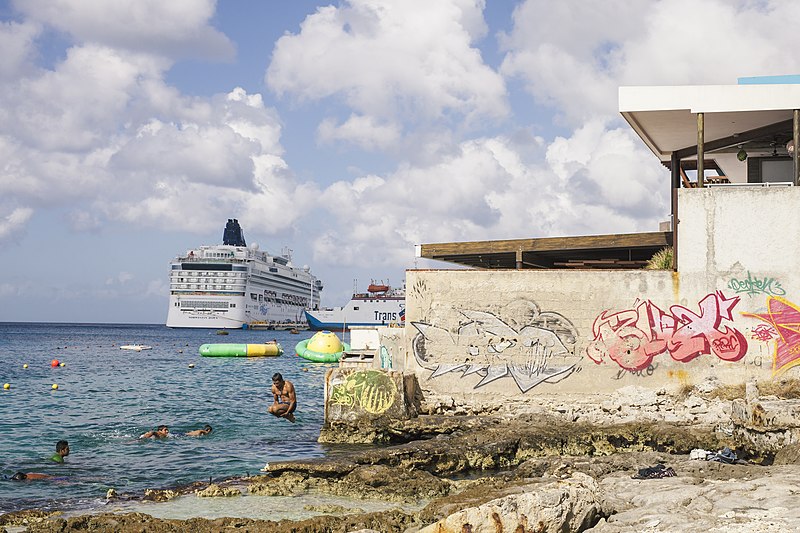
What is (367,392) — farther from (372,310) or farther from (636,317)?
(372,310)

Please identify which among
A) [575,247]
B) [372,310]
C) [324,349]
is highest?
[372,310]

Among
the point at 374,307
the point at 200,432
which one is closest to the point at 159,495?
the point at 200,432

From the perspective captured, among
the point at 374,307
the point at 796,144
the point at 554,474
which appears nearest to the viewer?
the point at 554,474

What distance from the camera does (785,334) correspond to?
15.9 metres

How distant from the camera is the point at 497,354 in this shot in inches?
661

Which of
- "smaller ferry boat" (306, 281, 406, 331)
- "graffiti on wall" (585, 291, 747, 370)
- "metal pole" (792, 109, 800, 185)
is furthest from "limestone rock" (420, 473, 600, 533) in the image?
"smaller ferry boat" (306, 281, 406, 331)

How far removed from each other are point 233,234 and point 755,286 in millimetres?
112677

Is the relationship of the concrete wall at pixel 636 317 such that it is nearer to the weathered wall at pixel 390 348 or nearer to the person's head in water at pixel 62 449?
the weathered wall at pixel 390 348

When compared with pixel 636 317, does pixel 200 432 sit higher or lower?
lower

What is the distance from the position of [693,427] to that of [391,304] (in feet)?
284

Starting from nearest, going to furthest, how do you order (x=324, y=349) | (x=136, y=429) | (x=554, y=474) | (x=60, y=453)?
(x=554, y=474) < (x=60, y=453) < (x=136, y=429) < (x=324, y=349)

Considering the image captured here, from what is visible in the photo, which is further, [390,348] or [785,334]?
[390,348]

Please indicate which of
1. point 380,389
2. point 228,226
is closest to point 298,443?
point 380,389

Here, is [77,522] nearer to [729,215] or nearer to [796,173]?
[729,215]
